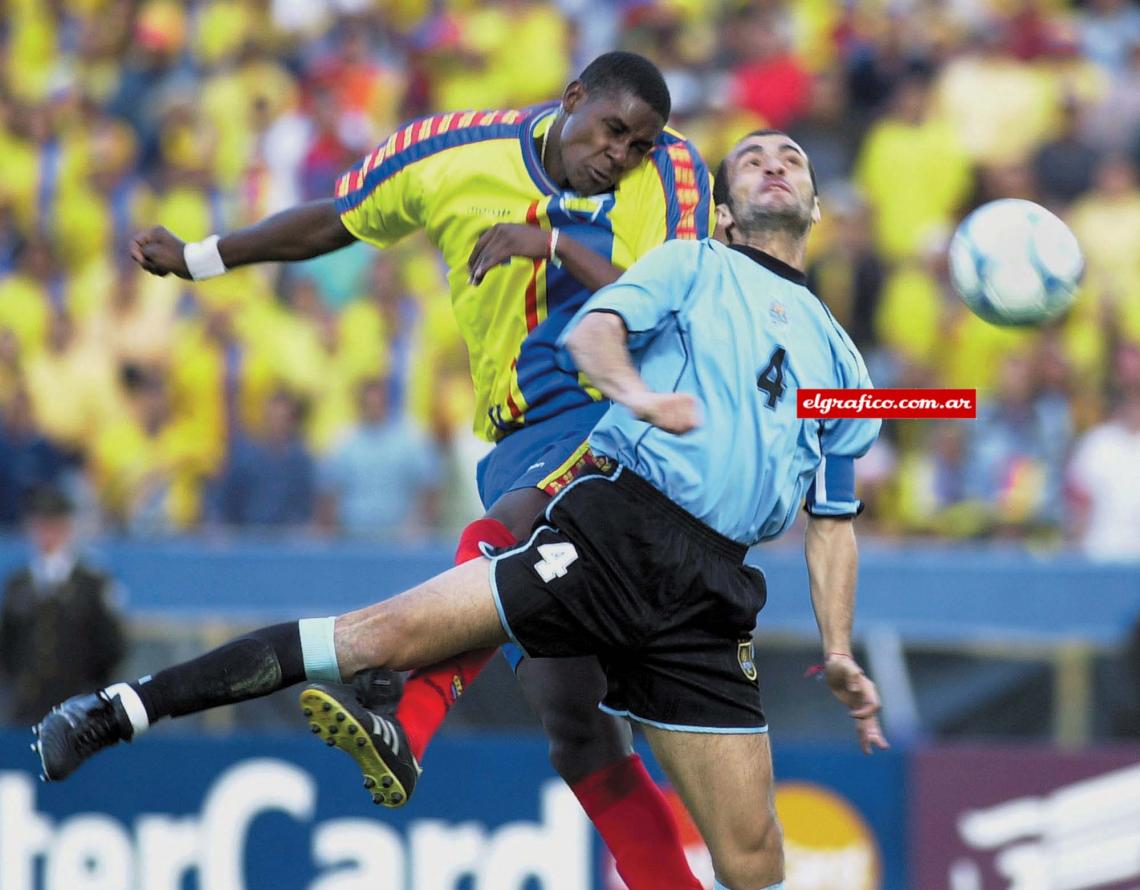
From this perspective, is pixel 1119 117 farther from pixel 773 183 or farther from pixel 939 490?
pixel 773 183

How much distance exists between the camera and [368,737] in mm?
5543

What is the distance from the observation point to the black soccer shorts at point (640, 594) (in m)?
5.59

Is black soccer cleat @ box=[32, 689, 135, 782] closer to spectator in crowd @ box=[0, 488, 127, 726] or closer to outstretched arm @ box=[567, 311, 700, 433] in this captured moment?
outstretched arm @ box=[567, 311, 700, 433]

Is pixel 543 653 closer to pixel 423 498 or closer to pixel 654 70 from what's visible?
pixel 654 70

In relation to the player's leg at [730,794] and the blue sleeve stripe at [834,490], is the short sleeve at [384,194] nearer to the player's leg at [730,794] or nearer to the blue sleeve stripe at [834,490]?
the blue sleeve stripe at [834,490]

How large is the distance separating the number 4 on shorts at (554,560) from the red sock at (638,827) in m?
1.03

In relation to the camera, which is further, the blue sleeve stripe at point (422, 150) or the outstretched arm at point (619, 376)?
the blue sleeve stripe at point (422, 150)

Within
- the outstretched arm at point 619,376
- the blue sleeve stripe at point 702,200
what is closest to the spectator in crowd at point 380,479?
the blue sleeve stripe at point 702,200

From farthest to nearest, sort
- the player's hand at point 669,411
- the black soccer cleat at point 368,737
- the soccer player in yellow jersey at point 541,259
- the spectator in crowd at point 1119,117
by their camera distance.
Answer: the spectator in crowd at point 1119,117 → the soccer player in yellow jersey at point 541,259 → the black soccer cleat at point 368,737 → the player's hand at point 669,411

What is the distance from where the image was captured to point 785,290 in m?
5.82

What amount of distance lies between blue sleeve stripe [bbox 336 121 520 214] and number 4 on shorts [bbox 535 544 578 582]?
1421mm

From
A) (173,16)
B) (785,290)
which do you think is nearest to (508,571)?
(785,290)

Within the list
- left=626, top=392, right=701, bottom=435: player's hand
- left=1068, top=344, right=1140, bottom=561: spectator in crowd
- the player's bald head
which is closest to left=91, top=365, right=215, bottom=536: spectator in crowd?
left=1068, top=344, right=1140, bottom=561: spectator in crowd

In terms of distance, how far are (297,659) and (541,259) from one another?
1361 millimetres
